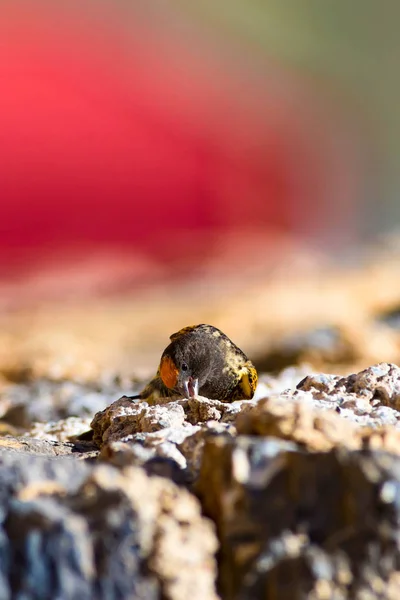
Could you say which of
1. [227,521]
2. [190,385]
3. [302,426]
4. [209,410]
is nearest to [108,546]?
[227,521]

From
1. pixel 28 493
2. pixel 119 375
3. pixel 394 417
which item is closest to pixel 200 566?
pixel 28 493

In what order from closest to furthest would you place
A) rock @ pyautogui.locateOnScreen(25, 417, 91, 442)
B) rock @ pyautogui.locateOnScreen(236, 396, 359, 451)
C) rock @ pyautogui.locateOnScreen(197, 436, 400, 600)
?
1. rock @ pyautogui.locateOnScreen(197, 436, 400, 600)
2. rock @ pyautogui.locateOnScreen(236, 396, 359, 451)
3. rock @ pyautogui.locateOnScreen(25, 417, 91, 442)

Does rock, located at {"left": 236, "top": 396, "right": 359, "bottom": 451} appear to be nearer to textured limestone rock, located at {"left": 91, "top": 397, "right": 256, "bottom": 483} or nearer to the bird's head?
textured limestone rock, located at {"left": 91, "top": 397, "right": 256, "bottom": 483}

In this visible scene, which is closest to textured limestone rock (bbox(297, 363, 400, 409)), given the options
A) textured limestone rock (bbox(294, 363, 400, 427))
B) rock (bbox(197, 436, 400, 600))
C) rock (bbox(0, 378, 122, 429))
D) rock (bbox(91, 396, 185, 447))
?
textured limestone rock (bbox(294, 363, 400, 427))

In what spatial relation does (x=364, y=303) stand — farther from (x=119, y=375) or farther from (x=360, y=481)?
(x=360, y=481)

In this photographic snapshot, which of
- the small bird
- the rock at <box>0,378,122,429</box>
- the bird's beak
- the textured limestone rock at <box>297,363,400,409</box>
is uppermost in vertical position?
the rock at <box>0,378,122,429</box>

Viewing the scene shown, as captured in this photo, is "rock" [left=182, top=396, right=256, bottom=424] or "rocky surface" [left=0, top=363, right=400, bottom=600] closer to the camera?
"rocky surface" [left=0, top=363, right=400, bottom=600]
